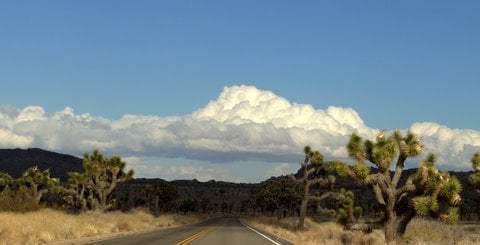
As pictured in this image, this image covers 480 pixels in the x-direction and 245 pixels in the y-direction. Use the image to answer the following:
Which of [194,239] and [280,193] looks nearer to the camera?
[194,239]

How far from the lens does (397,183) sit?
2288 centimetres

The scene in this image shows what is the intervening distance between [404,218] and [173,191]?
88.3m

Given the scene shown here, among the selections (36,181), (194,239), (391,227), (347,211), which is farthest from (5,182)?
(391,227)

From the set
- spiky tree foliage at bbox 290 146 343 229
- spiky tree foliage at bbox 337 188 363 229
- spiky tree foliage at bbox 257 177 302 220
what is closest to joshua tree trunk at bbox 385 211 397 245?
spiky tree foliage at bbox 337 188 363 229

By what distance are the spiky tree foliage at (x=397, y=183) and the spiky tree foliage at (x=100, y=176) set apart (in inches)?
1563

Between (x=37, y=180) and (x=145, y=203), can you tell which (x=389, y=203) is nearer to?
(x=37, y=180)

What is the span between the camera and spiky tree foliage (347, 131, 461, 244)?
2083 cm

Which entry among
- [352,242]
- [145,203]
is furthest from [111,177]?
[145,203]

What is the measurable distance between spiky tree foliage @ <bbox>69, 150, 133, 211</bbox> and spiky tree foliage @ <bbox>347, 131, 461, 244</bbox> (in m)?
39.7

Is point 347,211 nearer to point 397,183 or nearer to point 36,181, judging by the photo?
point 397,183

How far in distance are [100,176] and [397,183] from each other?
1733 inches

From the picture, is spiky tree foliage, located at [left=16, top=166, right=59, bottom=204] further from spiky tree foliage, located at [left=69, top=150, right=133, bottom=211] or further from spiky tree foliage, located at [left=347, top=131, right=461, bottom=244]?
spiky tree foliage, located at [left=347, top=131, right=461, bottom=244]

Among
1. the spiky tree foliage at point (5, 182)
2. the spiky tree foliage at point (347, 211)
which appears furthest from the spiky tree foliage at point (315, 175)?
the spiky tree foliage at point (5, 182)

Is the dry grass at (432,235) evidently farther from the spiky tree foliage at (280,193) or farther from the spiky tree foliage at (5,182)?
the spiky tree foliage at (5,182)
